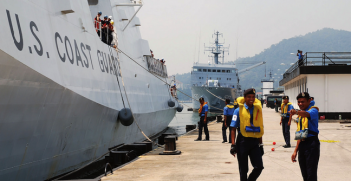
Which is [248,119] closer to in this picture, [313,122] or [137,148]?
[313,122]

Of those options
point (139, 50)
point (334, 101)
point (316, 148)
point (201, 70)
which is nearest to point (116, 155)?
point (316, 148)

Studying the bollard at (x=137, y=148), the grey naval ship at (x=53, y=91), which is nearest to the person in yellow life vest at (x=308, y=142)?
the grey naval ship at (x=53, y=91)

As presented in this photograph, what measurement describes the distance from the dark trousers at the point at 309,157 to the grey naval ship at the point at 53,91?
494 cm

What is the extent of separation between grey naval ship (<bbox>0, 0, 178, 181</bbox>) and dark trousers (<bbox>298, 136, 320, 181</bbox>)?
16.2 ft

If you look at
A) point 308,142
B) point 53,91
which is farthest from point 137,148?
point 308,142

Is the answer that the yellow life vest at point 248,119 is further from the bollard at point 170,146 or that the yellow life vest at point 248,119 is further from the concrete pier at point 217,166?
the bollard at point 170,146

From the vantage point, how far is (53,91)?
24.5 feet

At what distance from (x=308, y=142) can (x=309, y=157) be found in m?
0.24

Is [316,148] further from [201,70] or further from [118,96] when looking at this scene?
[201,70]

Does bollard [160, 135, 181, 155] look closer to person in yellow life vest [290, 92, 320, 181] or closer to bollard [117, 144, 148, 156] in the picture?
bollard [117, 144, 148, 156]

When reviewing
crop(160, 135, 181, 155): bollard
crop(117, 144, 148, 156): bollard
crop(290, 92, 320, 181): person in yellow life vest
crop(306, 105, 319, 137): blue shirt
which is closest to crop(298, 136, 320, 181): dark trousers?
crop(290, 92, 320, 181): person in yellow life vest

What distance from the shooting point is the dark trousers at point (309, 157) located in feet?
16.9

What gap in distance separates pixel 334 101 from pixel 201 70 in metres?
41.1

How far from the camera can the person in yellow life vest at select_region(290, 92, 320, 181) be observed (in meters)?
5.18
